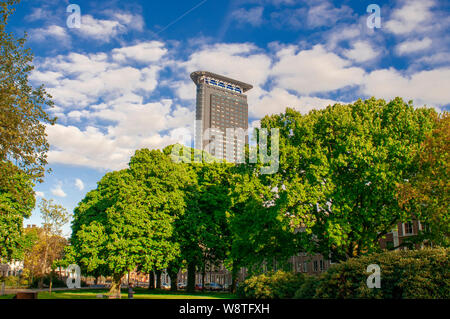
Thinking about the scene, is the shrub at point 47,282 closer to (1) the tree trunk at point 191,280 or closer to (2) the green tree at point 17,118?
(1) the tree trunk at point 191,280

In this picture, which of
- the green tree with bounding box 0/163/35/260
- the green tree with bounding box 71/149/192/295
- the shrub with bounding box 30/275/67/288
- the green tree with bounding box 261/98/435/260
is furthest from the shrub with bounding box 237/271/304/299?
the shrub with bounding box 30/275/67/288

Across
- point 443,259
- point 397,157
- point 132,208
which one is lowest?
point 443,259

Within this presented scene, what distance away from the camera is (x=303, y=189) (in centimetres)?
3316

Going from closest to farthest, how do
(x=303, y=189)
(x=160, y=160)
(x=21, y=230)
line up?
(x=303, y=189) → (x=160, y=160) → (x=21, y=230)

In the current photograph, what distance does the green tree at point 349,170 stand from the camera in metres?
33.0

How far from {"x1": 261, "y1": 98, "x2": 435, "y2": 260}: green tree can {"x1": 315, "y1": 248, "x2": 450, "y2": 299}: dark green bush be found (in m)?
10.5

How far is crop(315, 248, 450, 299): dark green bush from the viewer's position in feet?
57.1

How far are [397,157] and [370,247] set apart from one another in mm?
7967

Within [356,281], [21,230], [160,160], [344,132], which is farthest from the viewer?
[21,230]

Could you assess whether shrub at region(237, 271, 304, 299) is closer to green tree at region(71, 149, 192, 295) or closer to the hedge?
the hedge

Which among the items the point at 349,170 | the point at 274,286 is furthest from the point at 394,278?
the point at 349,170

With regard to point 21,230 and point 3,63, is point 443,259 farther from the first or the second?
point 21,230

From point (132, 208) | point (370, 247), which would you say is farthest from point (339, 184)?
point (132, 208)

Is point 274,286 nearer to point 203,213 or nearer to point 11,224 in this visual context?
point 203,213
